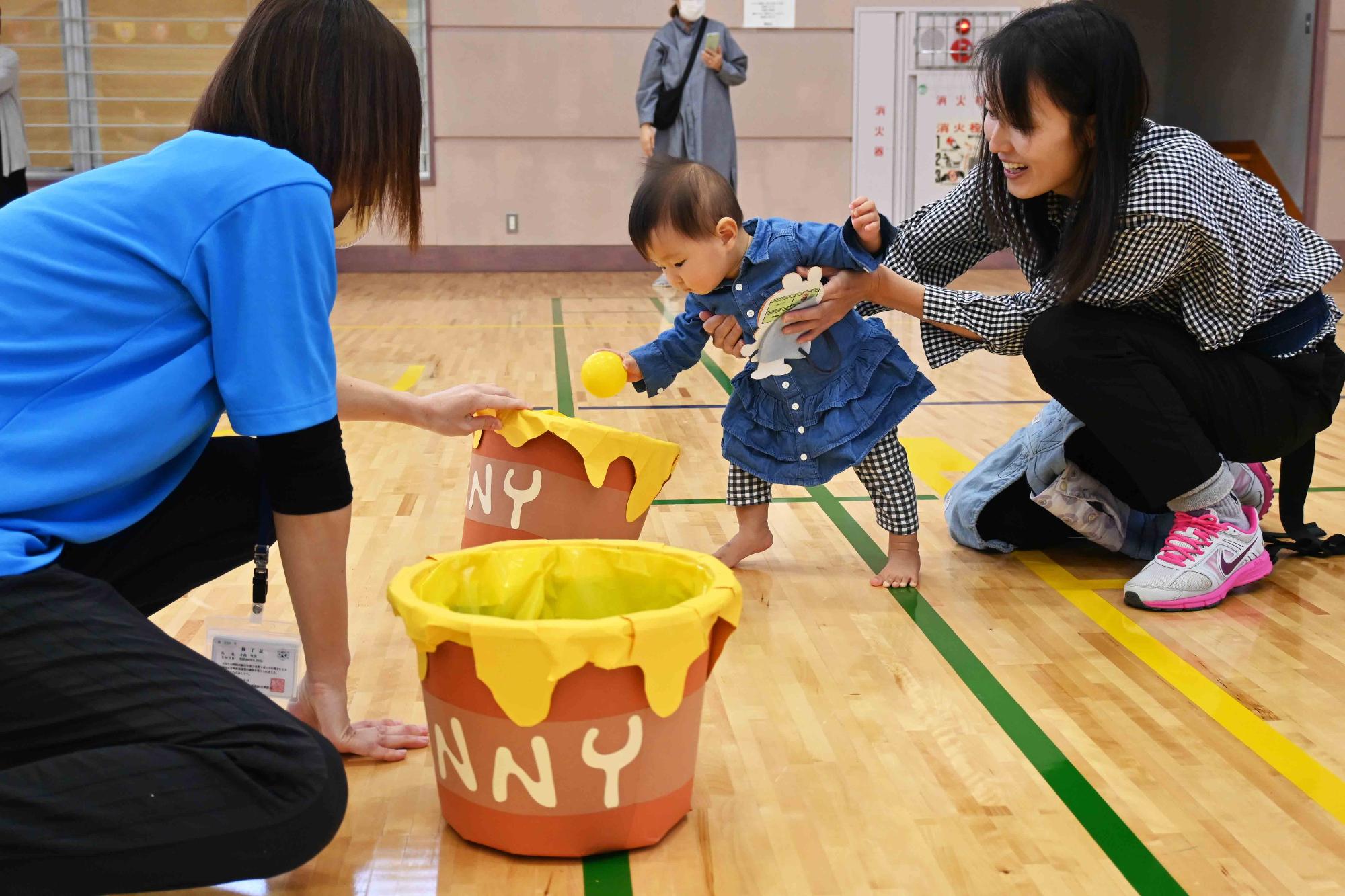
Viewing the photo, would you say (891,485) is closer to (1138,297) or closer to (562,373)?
(1138,297)

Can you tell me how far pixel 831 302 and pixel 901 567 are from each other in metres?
0.43

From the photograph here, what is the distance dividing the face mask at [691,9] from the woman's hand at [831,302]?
4.52 meters

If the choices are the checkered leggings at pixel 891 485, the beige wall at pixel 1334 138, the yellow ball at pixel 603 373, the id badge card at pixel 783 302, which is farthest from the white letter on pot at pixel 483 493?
the beige wall at pixel 1334 138

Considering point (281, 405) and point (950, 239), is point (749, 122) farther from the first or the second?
point (281, 405)

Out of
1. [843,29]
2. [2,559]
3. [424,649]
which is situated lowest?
[424,649]

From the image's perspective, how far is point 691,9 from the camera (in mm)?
6121

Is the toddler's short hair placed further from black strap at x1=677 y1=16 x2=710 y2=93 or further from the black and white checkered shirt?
Result: black strap at x1=677 y1=16 x2=710 y2=93

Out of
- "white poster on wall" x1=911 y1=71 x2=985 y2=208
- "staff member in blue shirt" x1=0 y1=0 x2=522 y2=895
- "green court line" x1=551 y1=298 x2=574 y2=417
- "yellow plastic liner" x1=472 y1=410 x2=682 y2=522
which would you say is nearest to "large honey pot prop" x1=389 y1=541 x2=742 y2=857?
"staff member in blue shirt" x1=0 y1=0 x2=522 y2=895

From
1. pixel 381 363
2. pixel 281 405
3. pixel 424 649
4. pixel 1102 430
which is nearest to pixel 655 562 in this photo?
pixel 424 649

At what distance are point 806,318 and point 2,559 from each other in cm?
123

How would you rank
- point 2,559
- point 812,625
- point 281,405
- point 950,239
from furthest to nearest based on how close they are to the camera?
point 950,239 → point 812,625 → point 281,405 → point 2,559

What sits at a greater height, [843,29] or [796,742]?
[843,29]

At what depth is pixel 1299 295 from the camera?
74.5 inches

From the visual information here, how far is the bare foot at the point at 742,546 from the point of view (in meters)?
2.11
